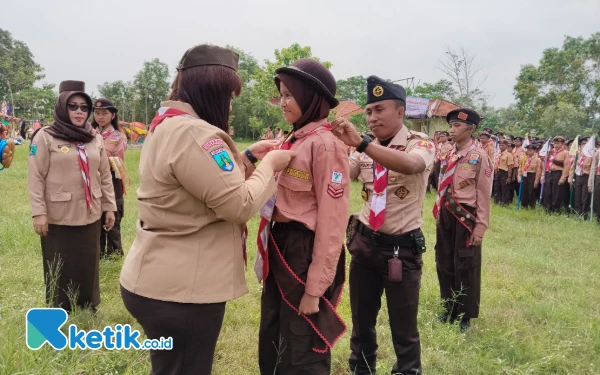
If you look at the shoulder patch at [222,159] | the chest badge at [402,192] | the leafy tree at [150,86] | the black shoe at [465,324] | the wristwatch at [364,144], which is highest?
the leafy tree at [150,86]

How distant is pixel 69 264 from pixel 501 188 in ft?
41.9

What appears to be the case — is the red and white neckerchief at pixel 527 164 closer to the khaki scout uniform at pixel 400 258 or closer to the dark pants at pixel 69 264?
the khaki scout uniform at pixel 400 258

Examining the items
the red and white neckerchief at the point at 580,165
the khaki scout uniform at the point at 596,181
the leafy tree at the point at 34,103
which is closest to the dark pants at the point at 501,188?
the red and white neckerchief at the point at 580,165

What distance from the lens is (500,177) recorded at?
12891 millimetres

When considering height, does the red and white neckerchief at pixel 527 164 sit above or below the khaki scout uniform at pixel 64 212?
above

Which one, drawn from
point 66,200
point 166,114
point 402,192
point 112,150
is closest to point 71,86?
point 66,200

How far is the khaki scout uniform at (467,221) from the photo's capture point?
380cm

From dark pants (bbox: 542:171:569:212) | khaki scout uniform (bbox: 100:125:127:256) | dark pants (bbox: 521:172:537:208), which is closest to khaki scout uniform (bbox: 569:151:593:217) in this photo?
dark pants (bbox: 542:171:569:212)

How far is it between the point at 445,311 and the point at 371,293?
1582mm

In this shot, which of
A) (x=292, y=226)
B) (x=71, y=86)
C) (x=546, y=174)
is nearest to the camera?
(x=292, y=226)

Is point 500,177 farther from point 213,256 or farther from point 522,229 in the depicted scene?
point 213,256

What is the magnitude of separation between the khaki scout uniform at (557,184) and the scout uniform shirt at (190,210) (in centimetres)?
1213

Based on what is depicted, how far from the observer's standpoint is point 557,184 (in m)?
11.5

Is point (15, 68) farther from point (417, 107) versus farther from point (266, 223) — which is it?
point (266, 223)
